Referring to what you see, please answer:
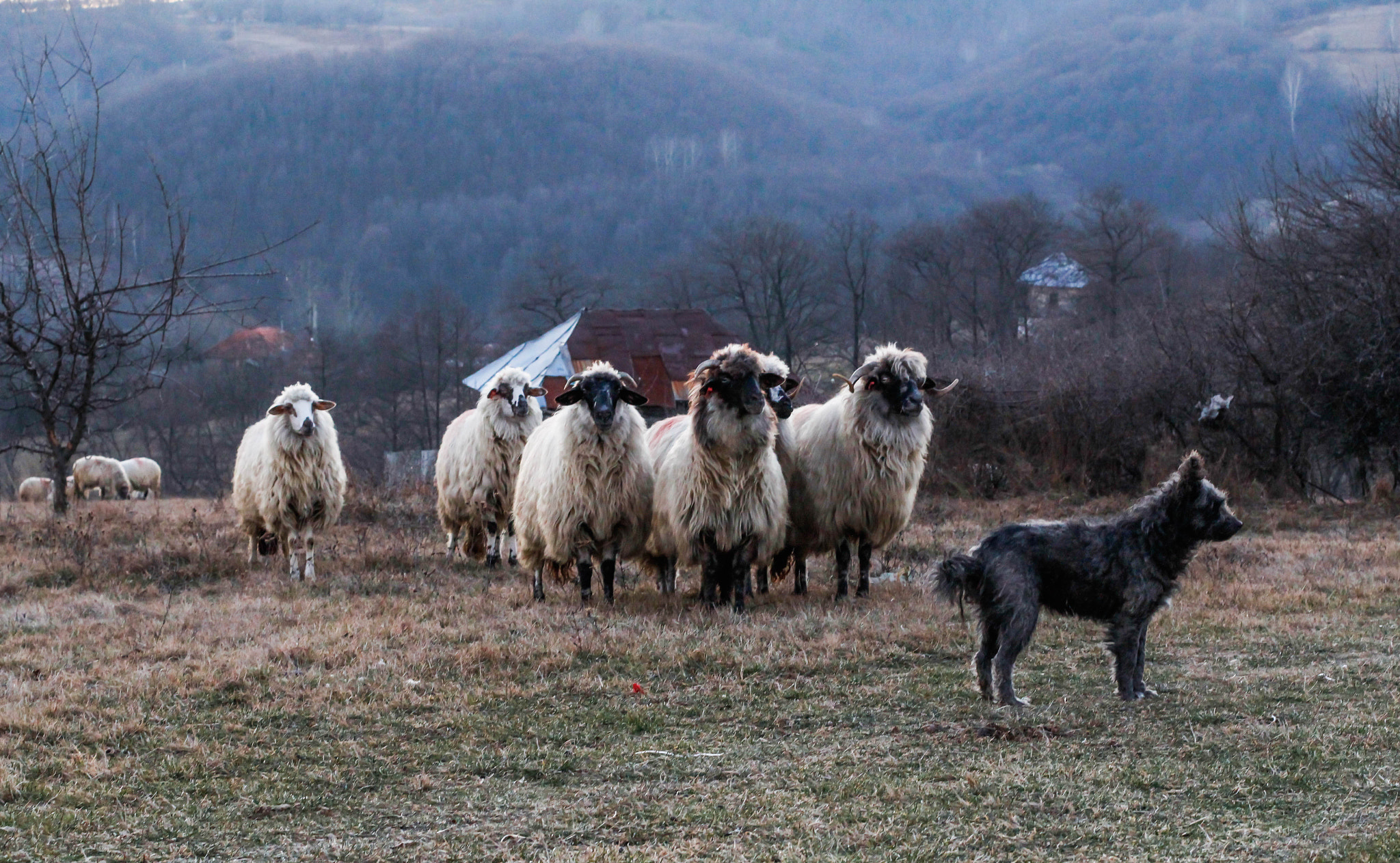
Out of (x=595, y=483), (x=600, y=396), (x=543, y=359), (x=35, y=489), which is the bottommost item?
(x=35, y=489)

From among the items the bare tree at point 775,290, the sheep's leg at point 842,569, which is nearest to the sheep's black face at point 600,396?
the sheep's leg at point 842,569

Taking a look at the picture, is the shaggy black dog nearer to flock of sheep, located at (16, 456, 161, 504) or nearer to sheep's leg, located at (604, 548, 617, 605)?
sheep's leg, located at (604, 548, 617, 605)

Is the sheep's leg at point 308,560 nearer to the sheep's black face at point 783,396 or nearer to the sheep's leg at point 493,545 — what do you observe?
the sheep's leg at point 493,545

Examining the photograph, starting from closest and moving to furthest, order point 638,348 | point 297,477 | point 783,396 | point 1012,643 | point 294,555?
1. point 1012,643
2. point 783,396
3. point 294,555
4. point 297,477
5. point 638,348

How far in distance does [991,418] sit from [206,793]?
810 inches

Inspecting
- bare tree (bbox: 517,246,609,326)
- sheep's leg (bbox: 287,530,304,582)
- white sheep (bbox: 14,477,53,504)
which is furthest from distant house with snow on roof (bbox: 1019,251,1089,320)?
sheep's leg (bbox: 287,530,304,582)

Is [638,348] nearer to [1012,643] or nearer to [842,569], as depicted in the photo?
[842,569]

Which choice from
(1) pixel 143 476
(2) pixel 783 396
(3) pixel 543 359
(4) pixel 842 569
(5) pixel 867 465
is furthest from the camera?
(1) pixel 143 476

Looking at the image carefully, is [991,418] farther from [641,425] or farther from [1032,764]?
[1032,764]

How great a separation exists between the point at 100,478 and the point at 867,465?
25.1 meters

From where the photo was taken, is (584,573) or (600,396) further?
(584,573)

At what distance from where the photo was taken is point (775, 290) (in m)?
55.8

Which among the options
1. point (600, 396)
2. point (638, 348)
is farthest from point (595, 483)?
point (638, 348)

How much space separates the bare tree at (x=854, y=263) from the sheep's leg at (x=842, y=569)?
4305 cm
